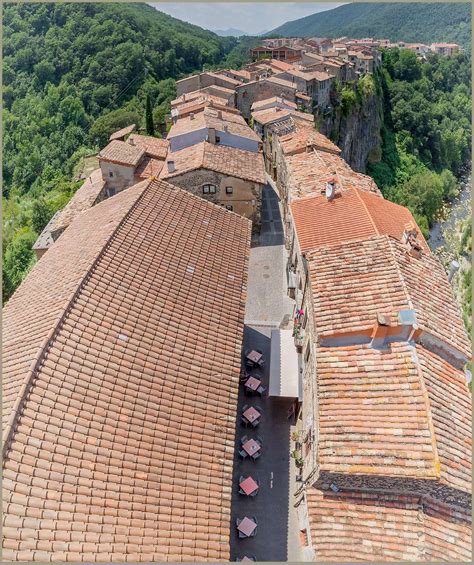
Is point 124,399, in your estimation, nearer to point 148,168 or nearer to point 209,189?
point 209,189

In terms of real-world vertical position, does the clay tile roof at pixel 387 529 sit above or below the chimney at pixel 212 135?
below

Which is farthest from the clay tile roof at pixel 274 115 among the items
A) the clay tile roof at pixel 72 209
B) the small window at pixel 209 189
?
the clay tile roof at pixel 72 209

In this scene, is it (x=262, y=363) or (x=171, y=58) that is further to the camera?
(x=171, y=58)

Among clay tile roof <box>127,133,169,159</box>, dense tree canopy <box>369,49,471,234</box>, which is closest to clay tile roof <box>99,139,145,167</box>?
clay tile roof <box>127,133,169,159</box>

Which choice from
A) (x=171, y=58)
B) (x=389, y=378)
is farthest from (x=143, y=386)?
(x=171, y=58)

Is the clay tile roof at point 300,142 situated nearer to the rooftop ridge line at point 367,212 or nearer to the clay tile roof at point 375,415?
the rooftop ridge line at point 367,212

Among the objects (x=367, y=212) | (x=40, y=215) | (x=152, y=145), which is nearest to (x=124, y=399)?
(x=367, y=212)

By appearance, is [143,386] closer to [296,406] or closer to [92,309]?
[92,309]
